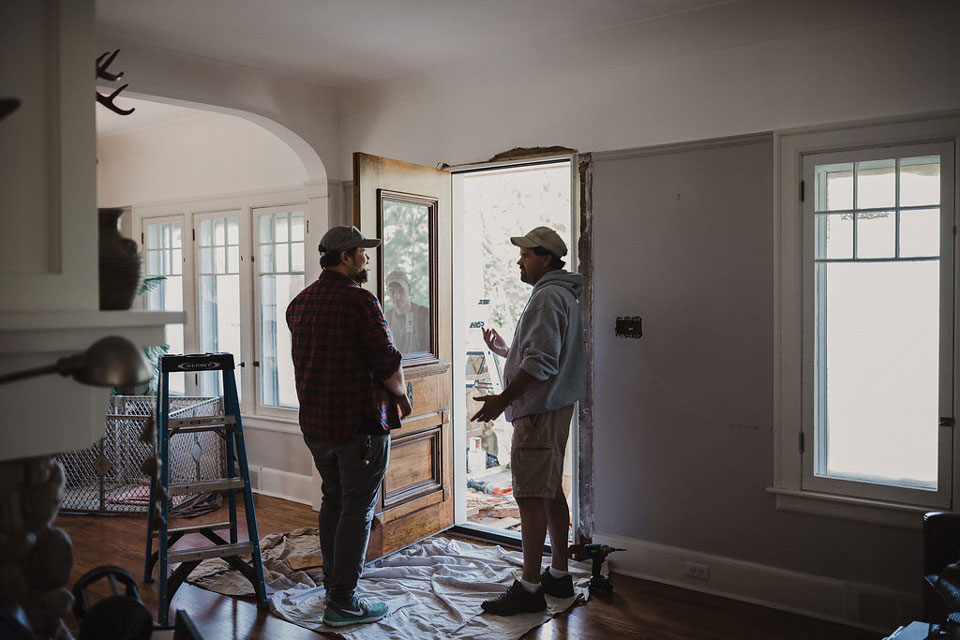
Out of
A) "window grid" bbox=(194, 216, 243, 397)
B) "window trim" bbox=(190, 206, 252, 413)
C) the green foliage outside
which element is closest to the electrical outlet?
the green foliage outside

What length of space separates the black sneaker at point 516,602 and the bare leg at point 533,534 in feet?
0.20

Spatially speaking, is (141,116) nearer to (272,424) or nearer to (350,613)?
(272,424)

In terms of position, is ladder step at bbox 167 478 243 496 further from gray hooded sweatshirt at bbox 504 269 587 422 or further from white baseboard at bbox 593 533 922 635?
white baseboard at bbox 593 533 922 635

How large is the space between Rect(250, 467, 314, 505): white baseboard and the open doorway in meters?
1.15

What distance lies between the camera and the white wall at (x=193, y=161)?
18.6ft

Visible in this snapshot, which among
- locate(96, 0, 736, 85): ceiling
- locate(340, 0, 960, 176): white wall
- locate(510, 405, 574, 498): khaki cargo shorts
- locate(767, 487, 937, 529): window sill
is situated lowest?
locate(767, 487, 937, 529): window sill

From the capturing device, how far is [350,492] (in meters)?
3.23

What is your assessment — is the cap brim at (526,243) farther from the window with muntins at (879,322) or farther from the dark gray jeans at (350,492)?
the window with muntins at (879,322)

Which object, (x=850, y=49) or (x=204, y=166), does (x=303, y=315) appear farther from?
(x=204, y=166)

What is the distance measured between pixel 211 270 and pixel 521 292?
2764 millimetres

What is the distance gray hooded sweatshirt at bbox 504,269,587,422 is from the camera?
130 inches

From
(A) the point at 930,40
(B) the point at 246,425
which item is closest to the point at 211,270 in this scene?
(B) the point at 246,425

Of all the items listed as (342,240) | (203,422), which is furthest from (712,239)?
(203,422)

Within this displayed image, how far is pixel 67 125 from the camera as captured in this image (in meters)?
1.48
